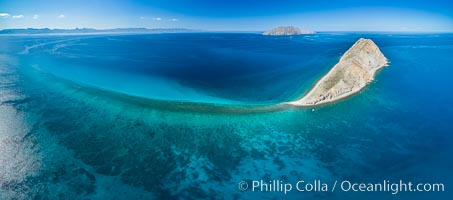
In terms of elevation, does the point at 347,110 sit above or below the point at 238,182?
above

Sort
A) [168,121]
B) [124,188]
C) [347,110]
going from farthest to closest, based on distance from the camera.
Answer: [347,110]
[168,121]
[124,188]

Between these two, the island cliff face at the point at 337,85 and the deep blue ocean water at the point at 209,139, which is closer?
the deep blue ocean water at the point at 209,139

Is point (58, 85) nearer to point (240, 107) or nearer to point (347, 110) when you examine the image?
point (240, 107)

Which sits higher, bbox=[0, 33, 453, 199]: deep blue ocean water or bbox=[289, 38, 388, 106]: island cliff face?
bbox=[289, 38, 388, 106]: island cliff face

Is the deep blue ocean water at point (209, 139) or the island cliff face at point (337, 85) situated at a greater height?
the island cliff face at point (337, 85)

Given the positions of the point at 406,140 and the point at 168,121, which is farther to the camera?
the point at 168,121

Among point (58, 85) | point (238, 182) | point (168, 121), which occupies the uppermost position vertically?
point (58, 85)

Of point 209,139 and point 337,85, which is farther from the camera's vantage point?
point 337,85

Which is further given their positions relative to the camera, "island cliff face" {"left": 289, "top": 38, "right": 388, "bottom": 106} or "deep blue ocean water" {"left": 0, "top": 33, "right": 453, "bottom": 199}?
"island cliff face" {"left": 289, "top": 38, "right": 388, "bottom": 106}

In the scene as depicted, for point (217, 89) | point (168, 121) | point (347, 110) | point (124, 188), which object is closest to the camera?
point (124, 188)

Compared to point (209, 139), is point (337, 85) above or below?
above

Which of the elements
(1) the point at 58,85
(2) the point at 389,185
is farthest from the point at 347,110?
(1) the point at 58,85
